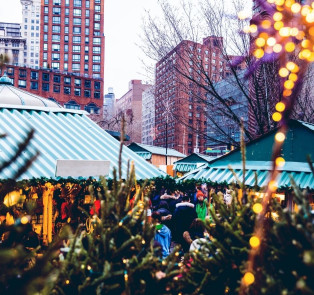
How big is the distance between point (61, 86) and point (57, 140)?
2918 inches

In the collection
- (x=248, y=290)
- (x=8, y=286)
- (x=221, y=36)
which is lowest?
(x=248, y=290)

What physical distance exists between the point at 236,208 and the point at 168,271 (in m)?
1.08

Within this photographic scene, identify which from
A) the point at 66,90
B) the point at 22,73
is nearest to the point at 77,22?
the point at 66,90

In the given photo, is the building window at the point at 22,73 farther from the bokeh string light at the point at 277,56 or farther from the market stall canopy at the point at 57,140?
the bokeh string light at the point at 277,56

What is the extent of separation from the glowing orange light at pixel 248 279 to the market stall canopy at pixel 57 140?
561cm

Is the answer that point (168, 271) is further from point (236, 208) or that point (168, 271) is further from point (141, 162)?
point (141, 162)

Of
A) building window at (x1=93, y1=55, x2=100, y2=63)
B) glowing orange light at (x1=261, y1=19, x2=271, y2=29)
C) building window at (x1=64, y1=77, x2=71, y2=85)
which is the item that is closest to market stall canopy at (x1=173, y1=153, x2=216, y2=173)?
glowing orange light at (x1=261, y1=19, x2=271, y2=29)

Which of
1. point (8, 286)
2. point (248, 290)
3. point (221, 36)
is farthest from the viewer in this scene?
point (221, 36)

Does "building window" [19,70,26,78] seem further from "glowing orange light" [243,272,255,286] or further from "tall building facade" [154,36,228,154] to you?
"glowing orange light" [243,272,255,286]

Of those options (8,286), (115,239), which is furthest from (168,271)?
(8,286)

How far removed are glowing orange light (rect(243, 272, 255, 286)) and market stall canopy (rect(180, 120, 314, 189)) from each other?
4807 mm

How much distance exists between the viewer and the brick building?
75812 mm

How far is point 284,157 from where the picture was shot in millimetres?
8281

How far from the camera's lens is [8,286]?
1.91 m
